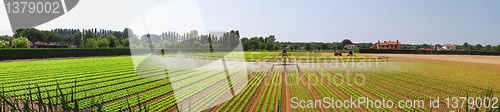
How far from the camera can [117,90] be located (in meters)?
15.3

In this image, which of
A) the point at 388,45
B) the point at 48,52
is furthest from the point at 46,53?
the point at 388,45

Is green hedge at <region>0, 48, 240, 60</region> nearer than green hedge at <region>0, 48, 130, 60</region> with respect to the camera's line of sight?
Yes

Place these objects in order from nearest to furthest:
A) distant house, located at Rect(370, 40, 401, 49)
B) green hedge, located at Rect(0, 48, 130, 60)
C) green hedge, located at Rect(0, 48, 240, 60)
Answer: green hedge, located at Rect(0, 48, 240, 60) < green hedge, located at Rect(0, 48, 130, 60) < distant house, located at Rect(370, 40, 401, 49)

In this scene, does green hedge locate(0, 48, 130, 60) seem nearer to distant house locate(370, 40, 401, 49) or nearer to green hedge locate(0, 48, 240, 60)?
green hedge locate(0, 48, 240, 60)

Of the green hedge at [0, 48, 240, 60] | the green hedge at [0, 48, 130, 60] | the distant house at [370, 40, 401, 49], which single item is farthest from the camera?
the distant house at [370, 40, 401, 49]

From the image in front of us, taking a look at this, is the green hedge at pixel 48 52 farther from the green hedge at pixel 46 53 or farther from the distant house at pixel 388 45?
the distant house at pixel 388 45

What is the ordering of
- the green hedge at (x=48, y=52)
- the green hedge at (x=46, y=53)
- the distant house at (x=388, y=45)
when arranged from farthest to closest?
the distant house at (x=388, y=45)
the green hedge at (x=46, y=53)
the green hedge at (x=48, y=52)

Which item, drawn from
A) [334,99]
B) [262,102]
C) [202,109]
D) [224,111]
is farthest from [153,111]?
[334,99]

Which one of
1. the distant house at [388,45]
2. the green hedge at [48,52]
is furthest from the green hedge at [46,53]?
the distant house at [388,45]

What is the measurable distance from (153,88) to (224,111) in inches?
300

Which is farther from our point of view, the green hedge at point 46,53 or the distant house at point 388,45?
the distant house at point 388,45

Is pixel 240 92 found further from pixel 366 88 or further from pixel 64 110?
pixel 64 110

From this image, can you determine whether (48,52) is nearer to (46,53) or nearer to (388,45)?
(46,53)

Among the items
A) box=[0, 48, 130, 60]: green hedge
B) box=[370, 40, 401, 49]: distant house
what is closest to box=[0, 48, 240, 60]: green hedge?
box=[0, 48, 130, 60]: green hedge
